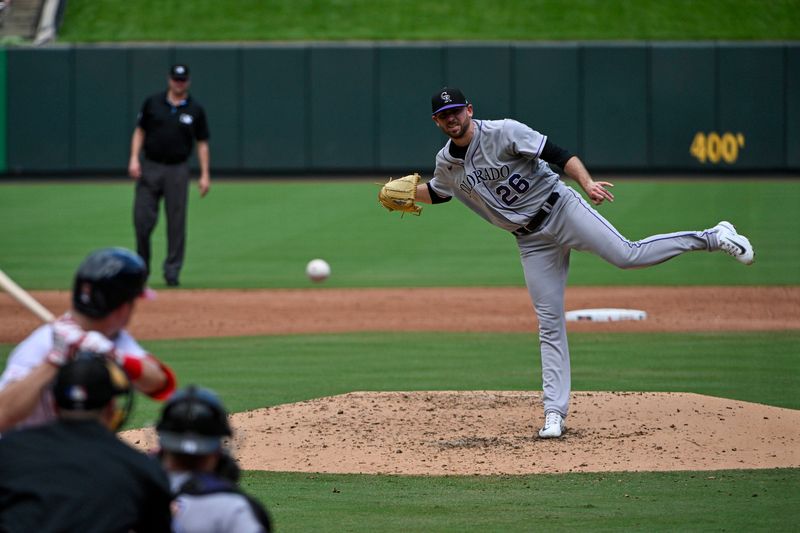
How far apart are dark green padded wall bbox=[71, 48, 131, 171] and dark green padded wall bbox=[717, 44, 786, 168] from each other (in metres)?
14.0

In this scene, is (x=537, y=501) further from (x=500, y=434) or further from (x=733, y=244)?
(x=733, y=244)

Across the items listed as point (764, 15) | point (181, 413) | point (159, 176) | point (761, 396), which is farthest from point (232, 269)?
point (764, 15)

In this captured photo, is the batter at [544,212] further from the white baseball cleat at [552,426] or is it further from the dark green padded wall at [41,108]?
the dark green padded wall at [41,108]

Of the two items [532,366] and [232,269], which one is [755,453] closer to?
[532,366]

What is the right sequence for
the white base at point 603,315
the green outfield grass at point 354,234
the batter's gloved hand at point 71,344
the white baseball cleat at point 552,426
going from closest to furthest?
the batter's gloved hand at point 71,344
the white baseball cleat at point 552,426
the white base at point 603,315
the green outfield grass at point 354,234

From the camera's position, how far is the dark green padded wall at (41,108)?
29891 millimetres

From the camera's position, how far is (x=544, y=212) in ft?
24.6

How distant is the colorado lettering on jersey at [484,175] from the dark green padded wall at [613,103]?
22.9 meters

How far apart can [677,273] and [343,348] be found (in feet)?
23.1

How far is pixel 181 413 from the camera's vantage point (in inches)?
127

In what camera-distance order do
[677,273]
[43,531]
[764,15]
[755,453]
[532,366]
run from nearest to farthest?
[43,531]
[755,453]
[532,366]
[677,273]
[764,15]

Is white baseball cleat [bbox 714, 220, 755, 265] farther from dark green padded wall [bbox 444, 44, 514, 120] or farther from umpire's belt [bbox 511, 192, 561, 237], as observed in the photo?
dark green padded wall [bbox 444, 44, 514, 120]

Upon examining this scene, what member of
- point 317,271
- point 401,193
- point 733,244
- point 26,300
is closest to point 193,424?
point 26,300

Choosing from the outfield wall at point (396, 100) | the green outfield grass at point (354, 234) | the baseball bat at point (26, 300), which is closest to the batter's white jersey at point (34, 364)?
the baseball bat at point (26, 300)
